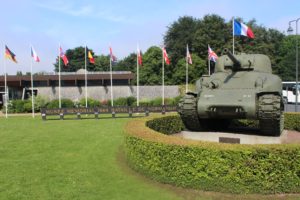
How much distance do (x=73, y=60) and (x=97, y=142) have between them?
84.9m

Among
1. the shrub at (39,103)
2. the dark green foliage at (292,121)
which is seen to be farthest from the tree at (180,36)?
the dark green foliage at (292,121)

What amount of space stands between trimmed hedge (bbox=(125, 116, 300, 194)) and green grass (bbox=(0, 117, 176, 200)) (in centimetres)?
64

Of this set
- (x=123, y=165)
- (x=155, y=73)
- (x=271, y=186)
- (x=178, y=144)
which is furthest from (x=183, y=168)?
(x=155, y=73)

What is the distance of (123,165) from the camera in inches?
390

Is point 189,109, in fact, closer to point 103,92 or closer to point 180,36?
point 103,92

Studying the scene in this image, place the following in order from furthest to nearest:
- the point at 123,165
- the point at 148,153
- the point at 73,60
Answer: the point at 73,60 → the point at 123,165 → the point at 148,153

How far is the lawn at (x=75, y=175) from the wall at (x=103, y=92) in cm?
2856

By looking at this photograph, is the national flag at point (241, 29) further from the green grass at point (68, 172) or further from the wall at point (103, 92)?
the wall at point (103, 92)

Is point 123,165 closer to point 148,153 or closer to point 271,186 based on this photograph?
point 148,153

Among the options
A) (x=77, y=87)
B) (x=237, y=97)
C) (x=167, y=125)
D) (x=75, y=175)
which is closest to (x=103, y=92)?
(x=77, y=87)

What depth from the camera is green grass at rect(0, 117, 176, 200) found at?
737 cm

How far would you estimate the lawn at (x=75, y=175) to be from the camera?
723 centimetres

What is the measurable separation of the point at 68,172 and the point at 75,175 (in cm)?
41

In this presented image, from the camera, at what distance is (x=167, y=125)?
51.5ft
